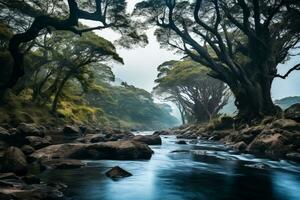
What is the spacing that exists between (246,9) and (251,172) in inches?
728

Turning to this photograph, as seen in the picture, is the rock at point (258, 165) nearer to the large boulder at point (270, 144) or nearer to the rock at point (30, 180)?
the large boulder at point (270, 144)

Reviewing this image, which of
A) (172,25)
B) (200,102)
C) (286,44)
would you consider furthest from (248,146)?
(200,102)

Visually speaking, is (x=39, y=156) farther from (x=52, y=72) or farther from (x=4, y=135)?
(x=52, y=72)

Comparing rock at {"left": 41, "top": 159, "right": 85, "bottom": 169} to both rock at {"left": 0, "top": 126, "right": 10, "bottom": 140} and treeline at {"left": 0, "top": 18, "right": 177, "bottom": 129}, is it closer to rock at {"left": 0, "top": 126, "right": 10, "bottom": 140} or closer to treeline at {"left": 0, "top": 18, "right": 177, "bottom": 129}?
rock at {"left": 0, "top": 126, "right": 10, "bottom": 140}

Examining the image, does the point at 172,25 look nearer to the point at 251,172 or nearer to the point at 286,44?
the point at 286,44

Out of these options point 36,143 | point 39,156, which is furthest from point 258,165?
point 36,143

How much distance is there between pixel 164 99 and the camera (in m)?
69.6

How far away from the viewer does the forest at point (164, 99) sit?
10.5 meters

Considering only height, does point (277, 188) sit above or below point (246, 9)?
below

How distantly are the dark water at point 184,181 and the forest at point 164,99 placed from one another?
43 millimetres

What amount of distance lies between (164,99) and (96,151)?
179 feet

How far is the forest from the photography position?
10.5m

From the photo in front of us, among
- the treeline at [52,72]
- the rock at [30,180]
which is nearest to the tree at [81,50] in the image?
the treeline at [52,72]

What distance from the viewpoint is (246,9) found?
2808 centimetres
